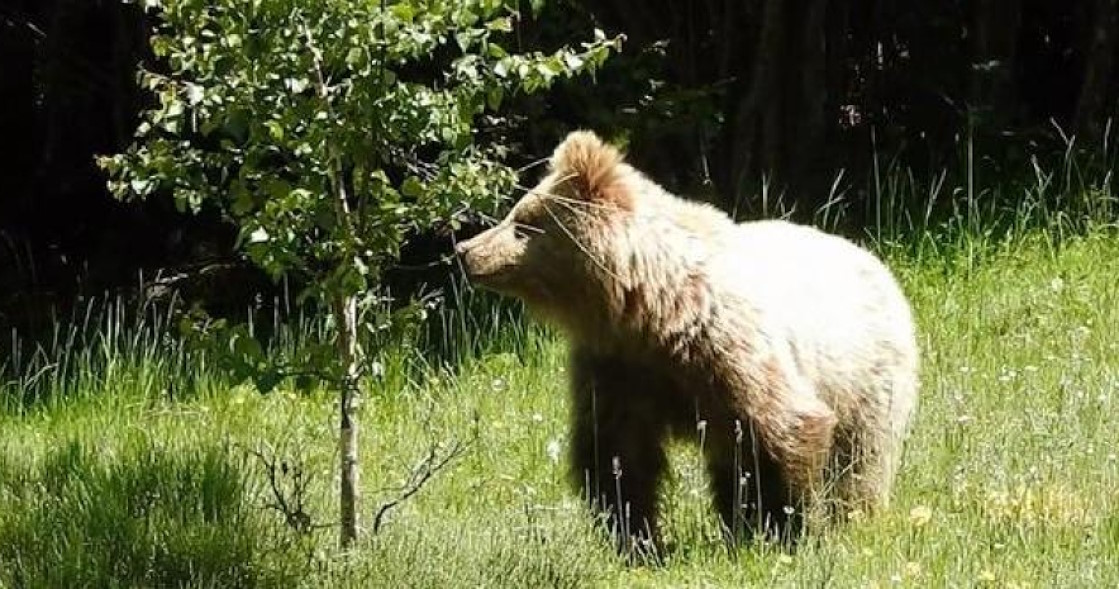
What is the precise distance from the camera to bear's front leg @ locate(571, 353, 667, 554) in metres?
6.09

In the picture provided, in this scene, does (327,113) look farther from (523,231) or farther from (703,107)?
(703,107)

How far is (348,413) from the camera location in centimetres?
584

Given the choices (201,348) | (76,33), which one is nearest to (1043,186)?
(201,348)

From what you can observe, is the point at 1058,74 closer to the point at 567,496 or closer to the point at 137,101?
the point at 137,101

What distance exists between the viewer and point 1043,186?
971 cm

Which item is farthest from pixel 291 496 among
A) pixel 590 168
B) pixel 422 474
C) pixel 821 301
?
pixel 821 301

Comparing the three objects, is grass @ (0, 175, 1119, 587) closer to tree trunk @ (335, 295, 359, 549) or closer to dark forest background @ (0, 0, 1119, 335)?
tree trunk @ (335, 295, 359, 549)

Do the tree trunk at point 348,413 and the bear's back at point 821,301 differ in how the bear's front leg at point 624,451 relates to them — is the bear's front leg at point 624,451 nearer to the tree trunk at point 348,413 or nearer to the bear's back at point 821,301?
the bear's back at point 821,301

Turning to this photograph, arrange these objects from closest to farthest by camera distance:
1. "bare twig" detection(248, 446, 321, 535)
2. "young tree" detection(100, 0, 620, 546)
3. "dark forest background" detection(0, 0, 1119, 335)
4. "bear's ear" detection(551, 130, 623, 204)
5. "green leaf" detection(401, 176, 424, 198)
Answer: "young tree" detection(100, 0, 620, 546) < "green leaf" detection(401, 176, 424, 198) < "bare twig" detection(248, 446, 321, 535) < "bear's ear" detection(551, 130, 623, 204) < "dark forest background" detection(0, 0, 1119, 335)

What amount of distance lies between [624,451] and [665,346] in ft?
1.24

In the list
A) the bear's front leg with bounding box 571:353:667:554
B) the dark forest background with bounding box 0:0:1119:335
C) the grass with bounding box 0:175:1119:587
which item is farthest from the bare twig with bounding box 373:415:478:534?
the dark forest background with bounding box 0:0:1119:335

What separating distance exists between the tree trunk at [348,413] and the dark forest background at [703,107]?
181 inches

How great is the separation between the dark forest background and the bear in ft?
13.2

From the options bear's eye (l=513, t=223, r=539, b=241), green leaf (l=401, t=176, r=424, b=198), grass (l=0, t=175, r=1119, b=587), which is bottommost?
grass (l=0, t=175, r=1119, b=587)
